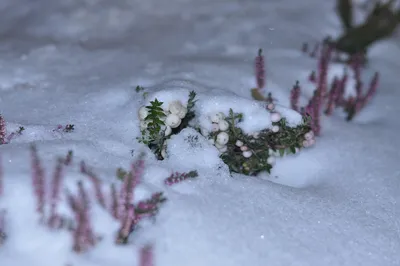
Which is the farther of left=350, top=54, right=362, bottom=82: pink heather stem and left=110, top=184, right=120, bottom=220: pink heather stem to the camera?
left=350, top=54, right=362, bottom=82: pink heather stem

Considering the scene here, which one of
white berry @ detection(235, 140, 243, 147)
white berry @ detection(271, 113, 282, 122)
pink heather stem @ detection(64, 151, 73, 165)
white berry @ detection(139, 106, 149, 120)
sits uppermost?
white berry @ detection(139, 106, 149, 120)

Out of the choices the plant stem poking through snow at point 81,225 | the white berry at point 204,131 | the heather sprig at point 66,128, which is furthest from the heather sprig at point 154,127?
the plant stem poking through snow at point 81,225

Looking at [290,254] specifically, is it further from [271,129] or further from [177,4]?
[177,4]

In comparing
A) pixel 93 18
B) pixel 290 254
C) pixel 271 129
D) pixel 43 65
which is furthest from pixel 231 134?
pixel 93 18

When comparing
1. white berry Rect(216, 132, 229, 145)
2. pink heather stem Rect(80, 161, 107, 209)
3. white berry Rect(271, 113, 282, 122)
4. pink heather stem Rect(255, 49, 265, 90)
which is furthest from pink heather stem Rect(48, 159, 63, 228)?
pink heather stem Rect(255, 49, 265, 90)

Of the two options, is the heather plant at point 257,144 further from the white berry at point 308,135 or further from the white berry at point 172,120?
the white berry at point 172,120

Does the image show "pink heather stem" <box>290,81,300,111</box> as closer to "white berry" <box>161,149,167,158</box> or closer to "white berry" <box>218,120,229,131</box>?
"white berry" <box>218,120,229,131</box>
